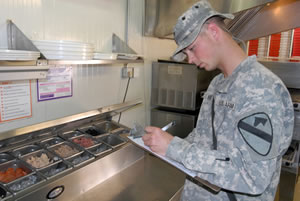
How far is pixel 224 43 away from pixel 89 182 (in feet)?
3.05

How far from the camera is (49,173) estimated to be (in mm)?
1131

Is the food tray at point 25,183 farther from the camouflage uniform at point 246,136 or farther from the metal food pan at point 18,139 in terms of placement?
the camouflage uniform at point 246,136

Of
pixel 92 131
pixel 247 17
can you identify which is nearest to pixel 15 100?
pixel 92 131

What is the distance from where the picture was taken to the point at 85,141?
139 cm

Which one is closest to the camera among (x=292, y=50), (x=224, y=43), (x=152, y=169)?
(x=224, y=43)

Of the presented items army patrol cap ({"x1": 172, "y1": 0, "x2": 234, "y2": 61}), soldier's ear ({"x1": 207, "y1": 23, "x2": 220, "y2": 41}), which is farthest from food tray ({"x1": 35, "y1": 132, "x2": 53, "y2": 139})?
soldier's ear ({"x1": 207, "y1": 23, "x2": 220, "y2": 41})

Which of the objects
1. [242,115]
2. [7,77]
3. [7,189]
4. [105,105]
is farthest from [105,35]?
[242,115]

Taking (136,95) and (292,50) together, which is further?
(292,50)

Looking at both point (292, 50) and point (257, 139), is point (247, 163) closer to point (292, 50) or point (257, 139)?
point (257, 139)

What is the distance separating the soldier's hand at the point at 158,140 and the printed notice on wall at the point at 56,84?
709 millimetres

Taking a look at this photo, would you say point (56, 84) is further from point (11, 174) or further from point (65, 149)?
point (11, 174)

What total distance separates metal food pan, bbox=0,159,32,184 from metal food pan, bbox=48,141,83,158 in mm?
163

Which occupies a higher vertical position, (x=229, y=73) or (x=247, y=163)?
(x=229, y=73)

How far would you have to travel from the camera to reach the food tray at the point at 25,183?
97 centimetres
